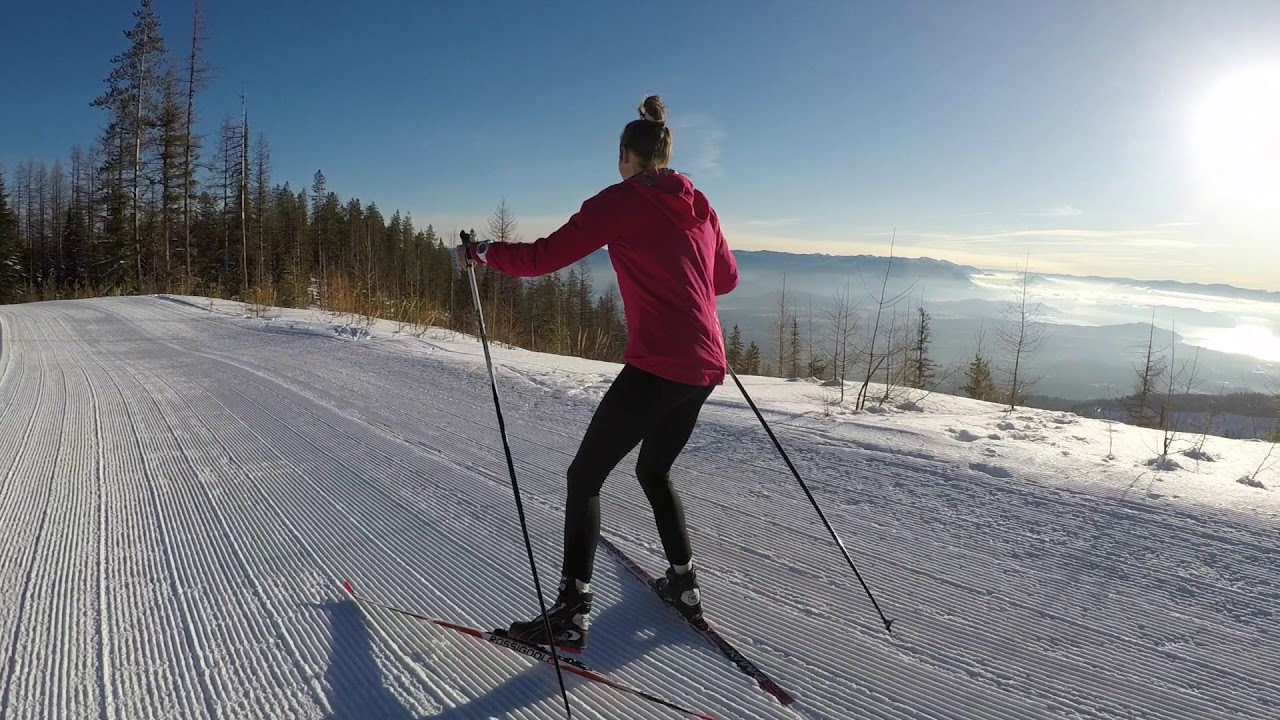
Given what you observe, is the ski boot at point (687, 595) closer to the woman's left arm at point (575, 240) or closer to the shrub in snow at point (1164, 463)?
the woman's left arm at point (575, 240)

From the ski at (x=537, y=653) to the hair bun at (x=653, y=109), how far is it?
1.75 m

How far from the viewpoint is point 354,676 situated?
6.35ft


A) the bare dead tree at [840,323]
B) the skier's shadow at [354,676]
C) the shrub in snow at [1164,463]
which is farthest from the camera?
the bare dead tree at [840,323]

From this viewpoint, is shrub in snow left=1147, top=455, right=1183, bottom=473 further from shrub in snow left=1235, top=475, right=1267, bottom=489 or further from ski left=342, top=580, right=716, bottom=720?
ski left=342, top=580, right=716, bottom=720

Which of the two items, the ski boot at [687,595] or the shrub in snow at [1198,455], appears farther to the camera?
the shrub in snow at [1198,455]

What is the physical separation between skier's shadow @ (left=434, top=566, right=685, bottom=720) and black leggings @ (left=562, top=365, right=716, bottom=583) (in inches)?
9.5

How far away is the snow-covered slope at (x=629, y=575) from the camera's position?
1865 millimetres

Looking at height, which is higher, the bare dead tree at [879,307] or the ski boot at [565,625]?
the bare dead tree at [879,307]

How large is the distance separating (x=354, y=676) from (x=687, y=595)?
1.10 metres

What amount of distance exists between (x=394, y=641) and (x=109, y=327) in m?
11.8

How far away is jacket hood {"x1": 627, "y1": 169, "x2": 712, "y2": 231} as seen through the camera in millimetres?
1919

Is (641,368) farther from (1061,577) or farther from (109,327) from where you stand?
(109,327)

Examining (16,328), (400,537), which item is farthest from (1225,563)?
(16,328)

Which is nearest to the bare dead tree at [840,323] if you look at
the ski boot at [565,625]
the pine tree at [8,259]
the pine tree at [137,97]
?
the ski boot at [565,625]
